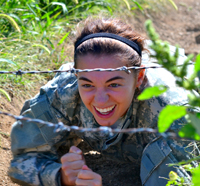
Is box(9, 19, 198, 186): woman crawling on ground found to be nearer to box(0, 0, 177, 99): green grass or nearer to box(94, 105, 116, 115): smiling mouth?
box(94, 105, 116, 115): smiling mouth

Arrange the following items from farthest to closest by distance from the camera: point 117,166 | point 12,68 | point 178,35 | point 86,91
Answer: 1. point 178,35
2. point 12,68
3. point 117,166
4. point 86,91

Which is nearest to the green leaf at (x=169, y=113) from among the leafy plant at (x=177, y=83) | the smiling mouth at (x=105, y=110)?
the leafy plant at (x=177, y=83)

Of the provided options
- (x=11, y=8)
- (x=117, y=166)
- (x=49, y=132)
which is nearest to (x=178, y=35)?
(x=11, y=8)

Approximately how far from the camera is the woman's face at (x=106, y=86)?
A: 152 centimetres

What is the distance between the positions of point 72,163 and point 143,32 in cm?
309

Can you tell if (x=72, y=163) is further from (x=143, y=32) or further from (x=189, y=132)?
(x=143, y=32)

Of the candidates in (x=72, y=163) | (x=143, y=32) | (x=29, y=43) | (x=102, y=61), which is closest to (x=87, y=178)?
(x=72, y=163)


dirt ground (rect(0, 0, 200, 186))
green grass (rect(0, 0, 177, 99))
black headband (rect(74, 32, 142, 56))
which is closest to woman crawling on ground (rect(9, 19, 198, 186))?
black headband (rect(74, 32, 142, 56))

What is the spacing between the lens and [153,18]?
494 cm

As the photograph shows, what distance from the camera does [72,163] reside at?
5.44ft

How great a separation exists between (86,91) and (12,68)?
4.00 feet

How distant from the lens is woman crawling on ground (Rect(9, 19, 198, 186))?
1.55 m

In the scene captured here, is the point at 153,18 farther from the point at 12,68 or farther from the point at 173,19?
the point at 12,68

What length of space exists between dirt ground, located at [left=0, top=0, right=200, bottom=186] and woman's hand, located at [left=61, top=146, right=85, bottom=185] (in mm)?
400
